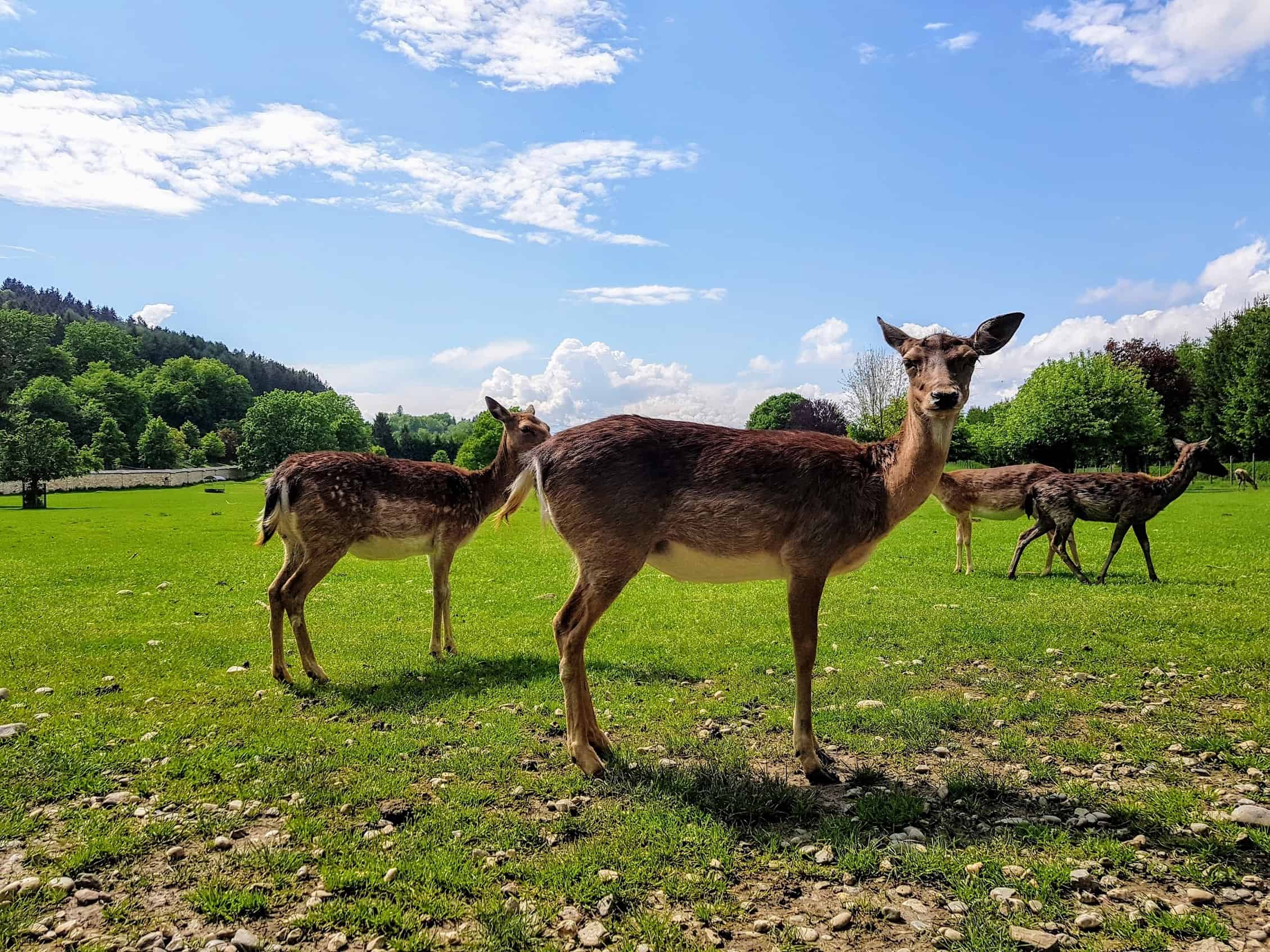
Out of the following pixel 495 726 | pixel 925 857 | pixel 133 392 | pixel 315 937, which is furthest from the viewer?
pixel 133 392

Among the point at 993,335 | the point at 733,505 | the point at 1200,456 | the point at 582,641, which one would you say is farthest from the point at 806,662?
Answer: the point at 1200,456

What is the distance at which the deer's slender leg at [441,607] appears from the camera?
9.20m

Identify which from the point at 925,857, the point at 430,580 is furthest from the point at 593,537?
the point at 430,580

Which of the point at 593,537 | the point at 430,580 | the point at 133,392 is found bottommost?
the point at 430,580

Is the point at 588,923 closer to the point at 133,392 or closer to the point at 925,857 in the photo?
the point at 925,857

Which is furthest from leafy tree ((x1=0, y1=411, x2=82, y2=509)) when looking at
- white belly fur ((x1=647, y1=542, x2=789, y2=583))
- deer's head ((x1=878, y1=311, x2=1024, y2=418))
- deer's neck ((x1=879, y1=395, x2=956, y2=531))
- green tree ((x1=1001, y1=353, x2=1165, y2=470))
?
green tree ((x1=1001, y1=353, x2=1165, y2=470))

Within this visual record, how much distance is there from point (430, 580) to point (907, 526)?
677 inches

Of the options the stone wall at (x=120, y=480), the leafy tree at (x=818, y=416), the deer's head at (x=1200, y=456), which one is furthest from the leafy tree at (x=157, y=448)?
the deer's head at (x=1200, y=456)

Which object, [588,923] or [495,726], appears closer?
[588,923]

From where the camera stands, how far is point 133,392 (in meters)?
105

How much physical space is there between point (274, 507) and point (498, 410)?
3.66 meters

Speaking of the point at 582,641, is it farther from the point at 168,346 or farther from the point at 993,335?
the point at 168,346

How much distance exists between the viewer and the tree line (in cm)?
5531

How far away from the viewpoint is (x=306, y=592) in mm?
8469
